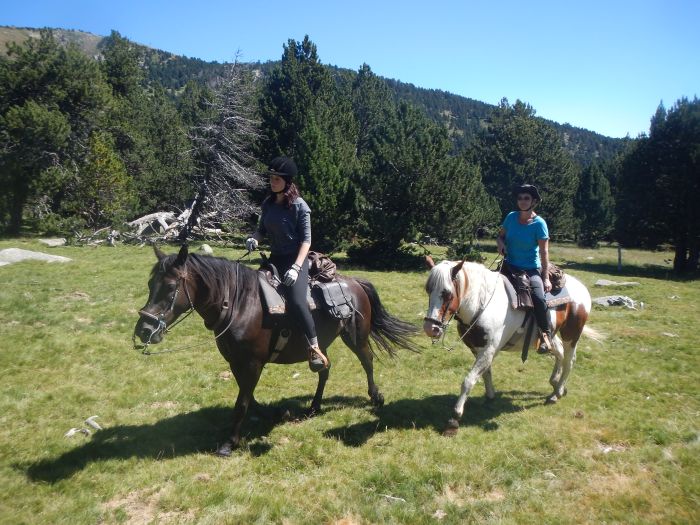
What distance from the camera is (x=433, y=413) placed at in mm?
6152

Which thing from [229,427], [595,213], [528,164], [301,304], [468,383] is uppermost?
[528,164]

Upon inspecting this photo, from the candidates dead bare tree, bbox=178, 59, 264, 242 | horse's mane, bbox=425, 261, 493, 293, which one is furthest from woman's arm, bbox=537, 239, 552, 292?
dead bare tree, bbox=178, 59, 264, 242

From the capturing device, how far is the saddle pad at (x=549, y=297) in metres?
6.00

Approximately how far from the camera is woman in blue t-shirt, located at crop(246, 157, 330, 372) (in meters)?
5.20

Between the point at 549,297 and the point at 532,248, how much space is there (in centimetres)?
77

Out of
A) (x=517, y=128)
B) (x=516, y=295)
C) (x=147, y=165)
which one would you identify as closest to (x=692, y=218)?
(x=517, y=128)

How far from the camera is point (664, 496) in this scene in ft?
13.6

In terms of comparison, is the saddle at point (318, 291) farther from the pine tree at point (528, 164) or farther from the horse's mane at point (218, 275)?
the pine tree at point (528, 164)

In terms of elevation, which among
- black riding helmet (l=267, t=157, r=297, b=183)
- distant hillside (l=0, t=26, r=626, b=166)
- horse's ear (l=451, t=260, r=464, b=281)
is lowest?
horse's ear (l=451, t=260, r=464, b=281)

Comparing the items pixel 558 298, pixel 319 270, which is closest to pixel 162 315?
pixel 319 270

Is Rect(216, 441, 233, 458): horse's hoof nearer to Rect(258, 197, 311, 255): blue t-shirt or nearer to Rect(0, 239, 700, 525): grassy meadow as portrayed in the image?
Rect(0, 239, 700, 525): grassy meadow

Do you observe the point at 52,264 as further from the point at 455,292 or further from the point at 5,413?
the point at 455,292

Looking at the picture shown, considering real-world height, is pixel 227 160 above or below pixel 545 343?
above

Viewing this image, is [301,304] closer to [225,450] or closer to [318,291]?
[318,291]
